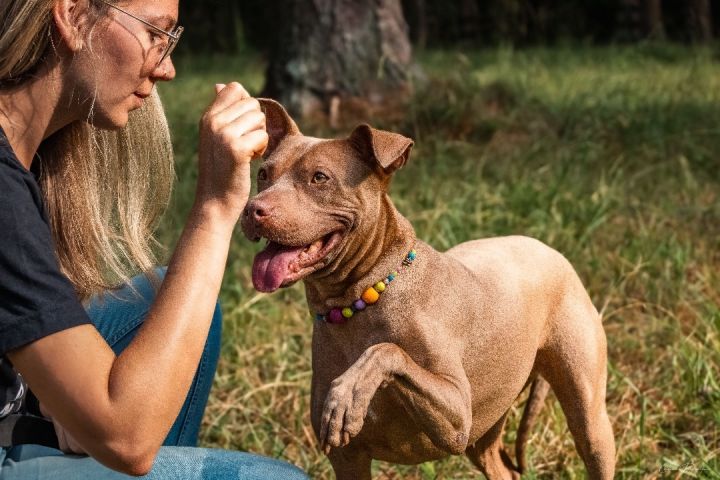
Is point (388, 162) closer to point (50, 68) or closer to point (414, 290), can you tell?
point (414, 290)

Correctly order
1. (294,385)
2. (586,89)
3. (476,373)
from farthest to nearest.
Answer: (586,89) → (294,385) → (476,373)

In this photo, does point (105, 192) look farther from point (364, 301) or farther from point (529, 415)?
point (529, 415)

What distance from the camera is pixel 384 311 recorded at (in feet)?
8.30

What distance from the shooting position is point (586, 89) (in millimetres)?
8844

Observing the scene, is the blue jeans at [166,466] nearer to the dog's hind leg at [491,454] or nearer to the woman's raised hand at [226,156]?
the woman's raised hand at [226,156]

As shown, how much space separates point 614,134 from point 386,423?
4957 millimetres

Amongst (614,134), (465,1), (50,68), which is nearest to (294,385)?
(50,68)

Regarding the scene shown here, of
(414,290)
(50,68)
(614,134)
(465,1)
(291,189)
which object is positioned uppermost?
(50,68)

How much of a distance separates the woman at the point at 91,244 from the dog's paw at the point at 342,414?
0.22 meters

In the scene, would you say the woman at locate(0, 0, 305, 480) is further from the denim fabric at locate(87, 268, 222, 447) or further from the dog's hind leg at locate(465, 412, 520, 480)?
the dog's hind leg at locate(465, 412, 520, 480)

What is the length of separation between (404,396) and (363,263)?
35cm

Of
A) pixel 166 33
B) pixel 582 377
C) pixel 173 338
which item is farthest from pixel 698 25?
pixel 173 338

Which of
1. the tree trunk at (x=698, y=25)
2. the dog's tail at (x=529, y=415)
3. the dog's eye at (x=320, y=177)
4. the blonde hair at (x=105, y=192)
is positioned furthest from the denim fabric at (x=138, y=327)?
the tree trunk at (x=698, y=25)

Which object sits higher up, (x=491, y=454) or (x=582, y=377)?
(x=582, y=377)
